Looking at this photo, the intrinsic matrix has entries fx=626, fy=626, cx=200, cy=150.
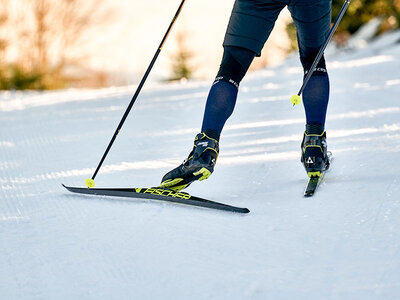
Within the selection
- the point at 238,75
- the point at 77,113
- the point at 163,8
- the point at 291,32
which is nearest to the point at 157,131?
the point at 77,113

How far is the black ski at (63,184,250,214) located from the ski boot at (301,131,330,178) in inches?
20.0

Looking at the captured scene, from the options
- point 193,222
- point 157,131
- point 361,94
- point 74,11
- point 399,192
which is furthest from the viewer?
point 74,11

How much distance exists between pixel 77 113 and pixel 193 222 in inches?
155

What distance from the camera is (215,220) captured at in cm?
231

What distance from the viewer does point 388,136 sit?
3584 mm

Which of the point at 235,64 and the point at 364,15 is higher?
the point at 235,64

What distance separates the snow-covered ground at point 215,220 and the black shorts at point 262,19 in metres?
0.65

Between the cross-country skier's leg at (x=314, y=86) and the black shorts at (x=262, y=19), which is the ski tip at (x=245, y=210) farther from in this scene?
the black shorts at (x=262, y=19)

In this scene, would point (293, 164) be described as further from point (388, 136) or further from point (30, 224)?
point (30, 224)

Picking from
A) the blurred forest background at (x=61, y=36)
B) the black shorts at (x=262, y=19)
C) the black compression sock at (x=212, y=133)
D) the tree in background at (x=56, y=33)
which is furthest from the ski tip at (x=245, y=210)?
the tree in background at (x=56, y=33)

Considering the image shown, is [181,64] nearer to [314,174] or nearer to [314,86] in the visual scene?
[314,86]

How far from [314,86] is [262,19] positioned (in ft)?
1.33

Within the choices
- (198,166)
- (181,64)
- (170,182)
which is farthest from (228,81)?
(181,64)

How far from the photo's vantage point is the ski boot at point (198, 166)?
2.57m
